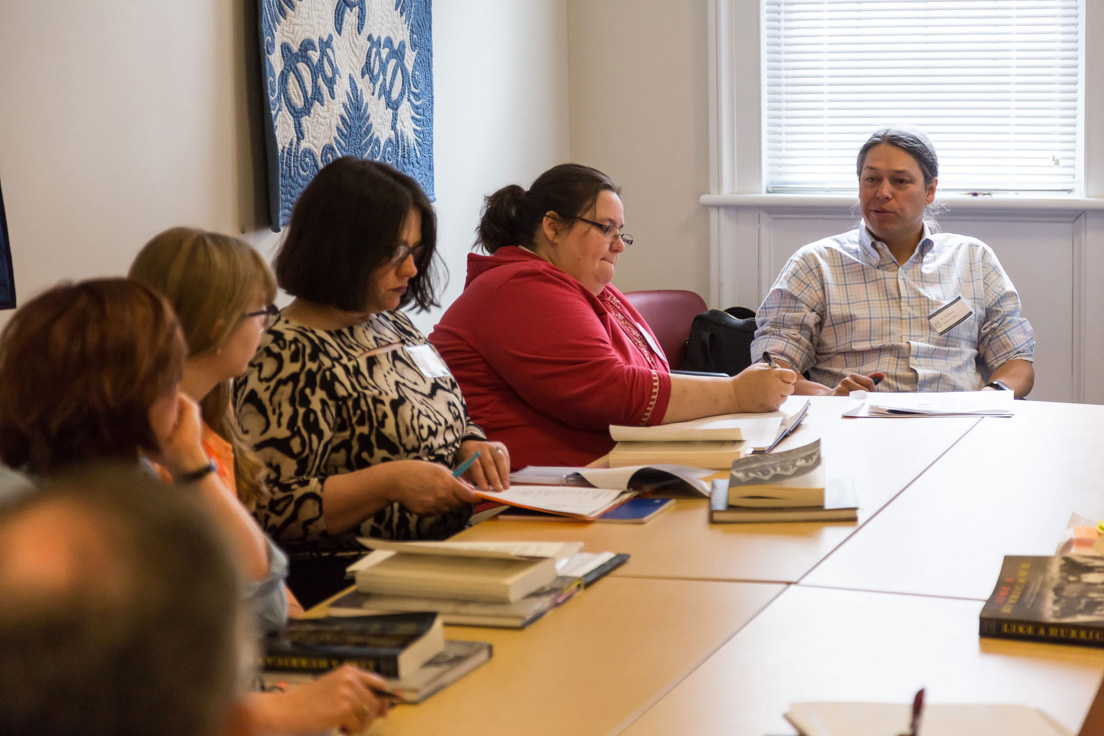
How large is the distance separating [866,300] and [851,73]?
1254 millimetres

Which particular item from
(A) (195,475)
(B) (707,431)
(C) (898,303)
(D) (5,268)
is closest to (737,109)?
(C) (898,303)

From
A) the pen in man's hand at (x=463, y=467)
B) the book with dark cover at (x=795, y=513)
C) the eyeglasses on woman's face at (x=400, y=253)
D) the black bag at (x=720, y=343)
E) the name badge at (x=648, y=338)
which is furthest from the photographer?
the black bag at (x=720, y=343)

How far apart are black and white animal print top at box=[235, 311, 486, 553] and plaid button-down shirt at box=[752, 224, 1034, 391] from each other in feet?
5.39

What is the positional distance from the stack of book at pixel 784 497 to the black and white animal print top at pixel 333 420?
501mm

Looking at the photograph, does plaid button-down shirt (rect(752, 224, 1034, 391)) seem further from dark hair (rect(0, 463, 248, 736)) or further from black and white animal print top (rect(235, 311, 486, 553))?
dark hair (rect(0, 463, 248, 736))

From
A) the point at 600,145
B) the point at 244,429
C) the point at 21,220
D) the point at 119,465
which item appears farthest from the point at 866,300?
the point at 119,465

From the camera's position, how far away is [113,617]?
10.6 inches

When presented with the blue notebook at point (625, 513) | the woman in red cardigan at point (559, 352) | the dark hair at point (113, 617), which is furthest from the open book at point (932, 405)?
the dark hair at point (113, 617)

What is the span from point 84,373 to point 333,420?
35.5 inches

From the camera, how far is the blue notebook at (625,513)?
1807 millimetres

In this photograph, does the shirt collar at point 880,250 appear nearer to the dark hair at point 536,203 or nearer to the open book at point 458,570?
the dark hair at point 536,203

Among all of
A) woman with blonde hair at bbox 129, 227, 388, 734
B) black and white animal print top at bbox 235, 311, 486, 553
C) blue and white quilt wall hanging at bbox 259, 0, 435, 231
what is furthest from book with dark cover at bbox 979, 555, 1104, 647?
blue and white quilt wall hanging at bbox 259, 0, 435, 231

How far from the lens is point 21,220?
191 centimetres

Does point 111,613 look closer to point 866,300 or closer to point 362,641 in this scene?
point 362,641
